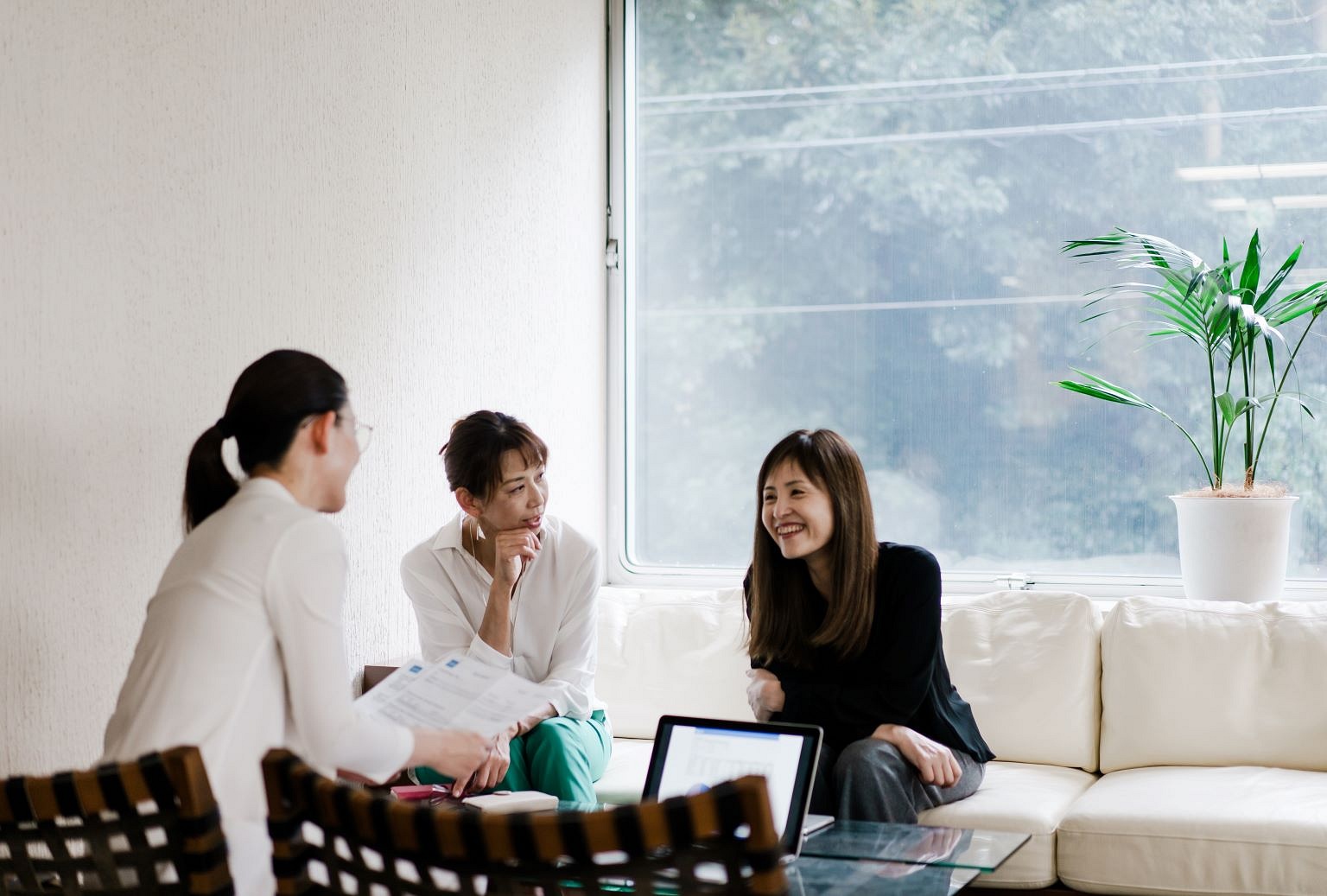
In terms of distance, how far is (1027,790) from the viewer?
2.87 meters

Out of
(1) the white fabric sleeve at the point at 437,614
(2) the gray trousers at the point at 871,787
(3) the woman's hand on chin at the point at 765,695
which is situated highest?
(1) the white fabric sleeve at the point at 437,614

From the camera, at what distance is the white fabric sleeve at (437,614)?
2848 millimetres

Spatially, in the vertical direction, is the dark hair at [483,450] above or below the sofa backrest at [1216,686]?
above

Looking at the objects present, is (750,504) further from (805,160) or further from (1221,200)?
(1221,200)

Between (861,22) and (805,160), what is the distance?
45cm

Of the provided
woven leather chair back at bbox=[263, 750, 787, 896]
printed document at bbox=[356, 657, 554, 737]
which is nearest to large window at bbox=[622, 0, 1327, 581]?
printed document at bbox=[356, 657, 554, 737]

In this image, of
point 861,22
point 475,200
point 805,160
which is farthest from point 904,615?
point 861,22

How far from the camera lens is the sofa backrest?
9.86 ft

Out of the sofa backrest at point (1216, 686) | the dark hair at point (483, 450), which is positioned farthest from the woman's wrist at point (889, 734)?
the dark hair at point (483, 450)

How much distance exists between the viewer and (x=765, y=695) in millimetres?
2762

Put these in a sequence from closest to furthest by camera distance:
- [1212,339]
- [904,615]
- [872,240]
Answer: [904,615] → [1212,339] → [872,240]

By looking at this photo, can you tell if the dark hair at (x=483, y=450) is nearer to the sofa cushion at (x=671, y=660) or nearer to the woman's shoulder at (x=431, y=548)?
the woman's shoulder at (x=431, y=548)

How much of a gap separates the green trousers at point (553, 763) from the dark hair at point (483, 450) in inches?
19.9

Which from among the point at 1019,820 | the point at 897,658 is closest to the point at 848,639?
the point at 897,658
